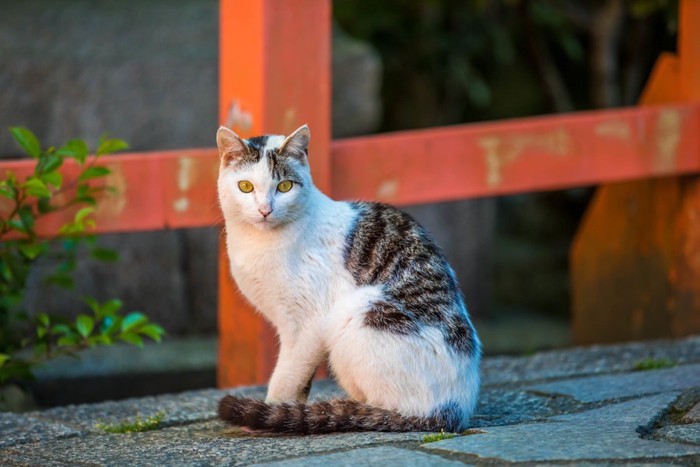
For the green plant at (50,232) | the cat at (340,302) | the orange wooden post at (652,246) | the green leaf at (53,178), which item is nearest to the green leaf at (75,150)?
the green plant at (50,232)

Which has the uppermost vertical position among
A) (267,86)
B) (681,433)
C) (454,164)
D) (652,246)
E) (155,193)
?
(267,86)

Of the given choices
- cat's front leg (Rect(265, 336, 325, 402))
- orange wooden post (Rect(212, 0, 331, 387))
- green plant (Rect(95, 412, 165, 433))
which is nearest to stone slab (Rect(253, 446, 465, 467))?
cat's front leg (Rect(265, 336, 325, 402))

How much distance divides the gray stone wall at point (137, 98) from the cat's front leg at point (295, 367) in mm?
2076

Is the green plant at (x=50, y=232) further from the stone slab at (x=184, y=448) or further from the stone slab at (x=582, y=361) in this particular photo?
the stone slab at (x=582, y=361)

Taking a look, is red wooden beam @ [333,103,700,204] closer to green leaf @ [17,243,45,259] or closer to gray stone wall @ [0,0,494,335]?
gray stone wall @ [0,0,494,335]

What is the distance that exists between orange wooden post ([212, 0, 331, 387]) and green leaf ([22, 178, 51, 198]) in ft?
2.49

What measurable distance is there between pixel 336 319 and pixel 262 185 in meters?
0.47

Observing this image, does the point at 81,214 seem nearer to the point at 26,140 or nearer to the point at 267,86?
the point at 26,140

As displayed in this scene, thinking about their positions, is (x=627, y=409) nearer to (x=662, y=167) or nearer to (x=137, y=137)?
(x=662, y=167)

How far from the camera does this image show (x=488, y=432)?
2.94 m

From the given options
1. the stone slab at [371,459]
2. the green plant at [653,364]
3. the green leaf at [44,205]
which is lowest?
the green plant at [653,364]

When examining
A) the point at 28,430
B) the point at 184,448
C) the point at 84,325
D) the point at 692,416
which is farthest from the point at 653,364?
the point at 28,430

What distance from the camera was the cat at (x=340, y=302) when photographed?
3080 millimetres

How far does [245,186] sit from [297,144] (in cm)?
22
